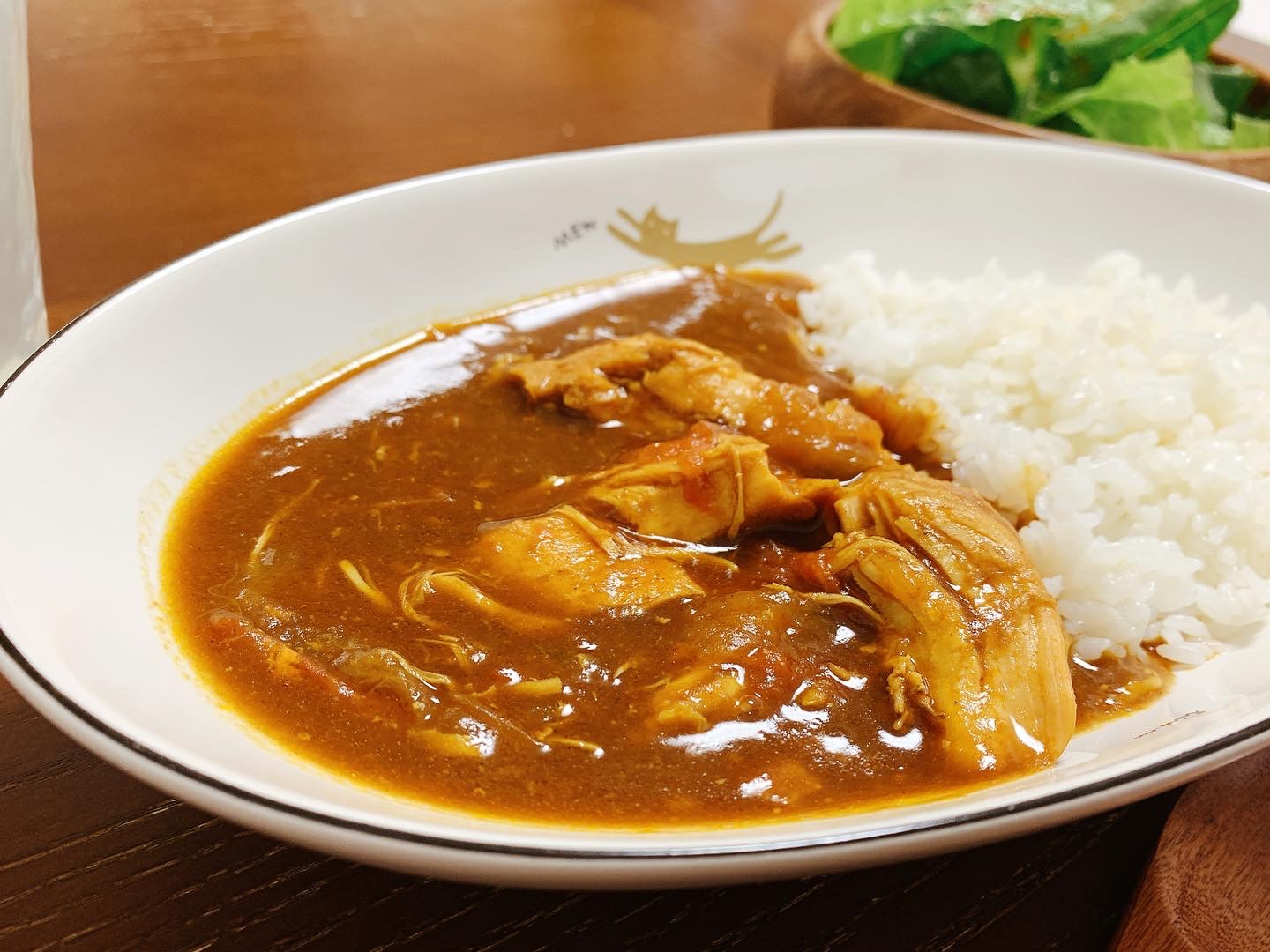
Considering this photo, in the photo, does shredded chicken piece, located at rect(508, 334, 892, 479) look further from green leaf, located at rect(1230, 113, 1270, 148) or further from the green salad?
green leaf, located at rect(1230, 113, 1270, 148)

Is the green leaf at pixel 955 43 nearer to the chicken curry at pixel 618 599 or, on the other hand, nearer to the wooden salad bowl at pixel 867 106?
the wooden salad bowl at pixel 867 106

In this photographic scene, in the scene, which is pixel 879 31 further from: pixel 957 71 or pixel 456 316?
pixel 456 316

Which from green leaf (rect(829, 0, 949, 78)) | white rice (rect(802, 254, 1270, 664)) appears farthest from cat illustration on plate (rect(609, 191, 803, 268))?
green leaf (rect(829, 0, 949, 78))

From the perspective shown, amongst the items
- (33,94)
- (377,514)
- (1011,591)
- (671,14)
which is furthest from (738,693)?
(671,14)

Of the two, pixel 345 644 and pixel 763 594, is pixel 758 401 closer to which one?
pixel 763 594

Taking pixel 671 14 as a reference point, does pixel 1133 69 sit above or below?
above

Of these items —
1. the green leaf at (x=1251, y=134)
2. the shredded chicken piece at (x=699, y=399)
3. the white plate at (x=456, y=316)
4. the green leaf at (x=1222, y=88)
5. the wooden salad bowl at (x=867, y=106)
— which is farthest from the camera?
the green leaf at (x=1222, y=88)

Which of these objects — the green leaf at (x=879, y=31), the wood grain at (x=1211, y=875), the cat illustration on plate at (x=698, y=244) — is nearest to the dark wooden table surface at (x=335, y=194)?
the wood grain at (x=1211, y=875)
